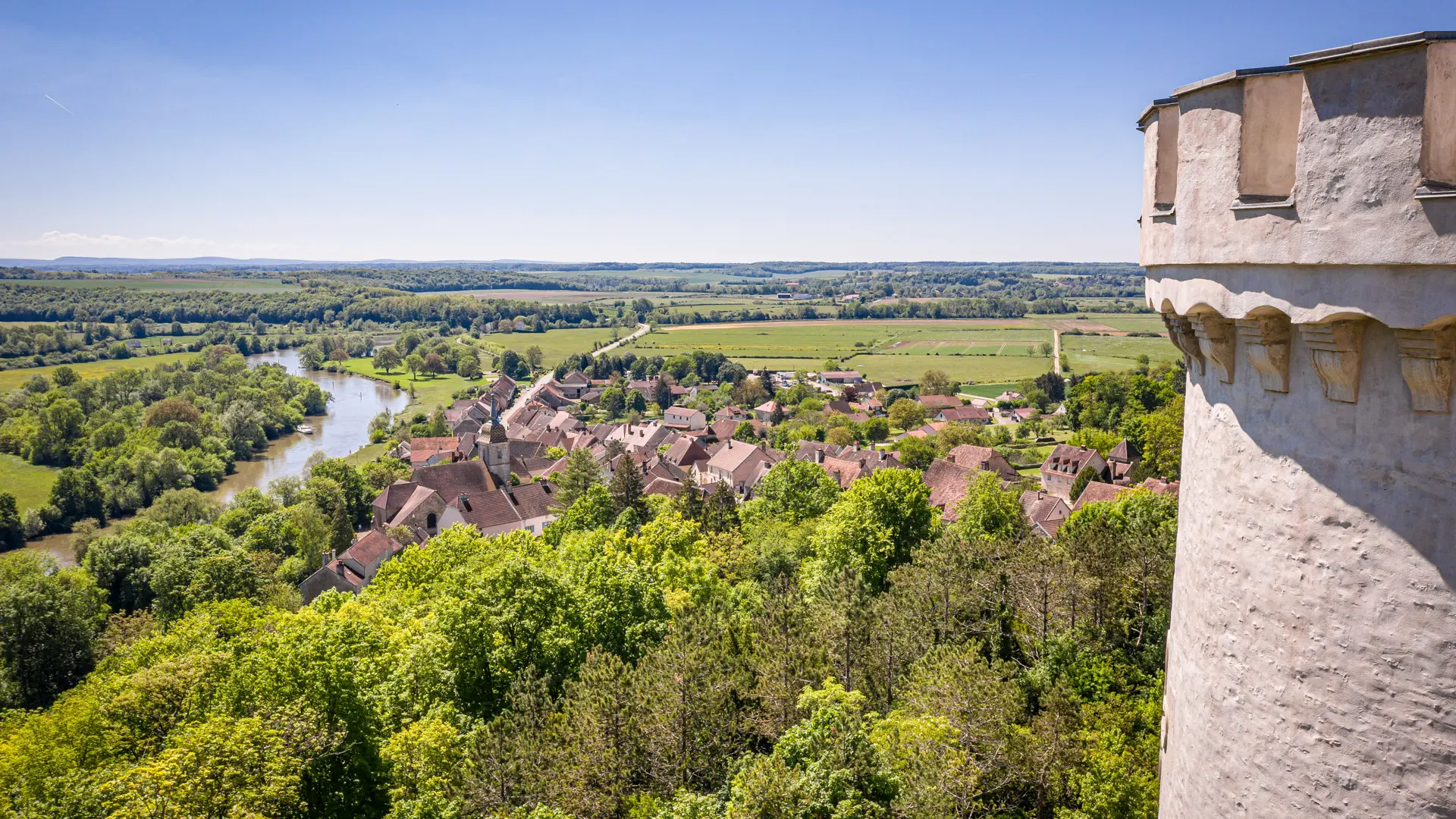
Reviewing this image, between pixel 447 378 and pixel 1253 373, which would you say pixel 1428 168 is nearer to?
pixel 1253 373

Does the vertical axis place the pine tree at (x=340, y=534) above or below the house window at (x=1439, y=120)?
below

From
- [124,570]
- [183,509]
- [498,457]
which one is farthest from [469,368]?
[124,570]

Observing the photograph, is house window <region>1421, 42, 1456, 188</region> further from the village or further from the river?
the river

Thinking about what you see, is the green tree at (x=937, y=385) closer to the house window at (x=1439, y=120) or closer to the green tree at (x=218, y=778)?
the green tree at (x=218, y=778)

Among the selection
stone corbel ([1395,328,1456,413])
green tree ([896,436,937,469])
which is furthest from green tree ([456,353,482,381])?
stone corbel ([1395,328,1456,413])

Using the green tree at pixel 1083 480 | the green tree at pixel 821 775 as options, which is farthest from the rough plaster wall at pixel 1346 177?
the green tree at pixel 1083 480

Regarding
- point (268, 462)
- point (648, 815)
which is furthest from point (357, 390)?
point (648, 815)

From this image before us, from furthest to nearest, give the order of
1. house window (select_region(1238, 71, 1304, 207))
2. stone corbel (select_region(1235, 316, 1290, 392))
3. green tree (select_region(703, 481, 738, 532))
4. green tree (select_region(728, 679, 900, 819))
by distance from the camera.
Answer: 1. green tree (select_region(703, 481, 738, 532))
2. green tree (select_region(728, 679, 900, 819))
3. stone corbel (select_region(1235, 316, 1290, 392))
4. house window (select_region(1238, 71, 1304, 207))
